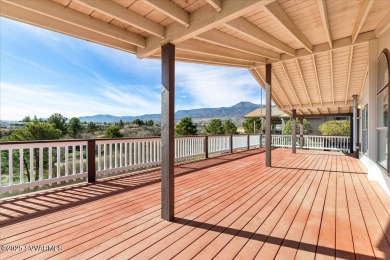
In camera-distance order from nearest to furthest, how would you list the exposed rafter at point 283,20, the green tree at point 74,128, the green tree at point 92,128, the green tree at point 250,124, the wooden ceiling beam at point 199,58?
the exposed rafter at point 283,20, the wooden ceiling beam at point 199,58, the green tree at point 250,124, the green tree at point 74,128, the green tree at point 92,128

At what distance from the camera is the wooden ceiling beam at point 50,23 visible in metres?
2.32

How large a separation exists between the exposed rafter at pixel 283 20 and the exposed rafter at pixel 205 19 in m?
0.99

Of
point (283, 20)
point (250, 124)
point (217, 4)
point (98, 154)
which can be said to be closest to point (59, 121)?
point (250, 124)

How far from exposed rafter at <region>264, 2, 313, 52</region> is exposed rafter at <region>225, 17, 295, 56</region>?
0.47 meters

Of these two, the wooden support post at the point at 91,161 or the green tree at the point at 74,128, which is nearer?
the wooden support post at the point at 91,161

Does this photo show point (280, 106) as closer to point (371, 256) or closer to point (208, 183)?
point (208, 183)

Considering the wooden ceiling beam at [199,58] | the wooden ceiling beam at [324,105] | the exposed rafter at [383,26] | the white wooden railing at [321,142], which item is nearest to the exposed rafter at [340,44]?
the exposed rafter at [383,26]

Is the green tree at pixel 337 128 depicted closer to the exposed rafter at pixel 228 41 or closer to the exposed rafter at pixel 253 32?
the exposed rafter at pixel 253 32

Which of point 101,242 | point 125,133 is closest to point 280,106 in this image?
point 101,242

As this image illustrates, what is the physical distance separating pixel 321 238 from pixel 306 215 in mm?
634

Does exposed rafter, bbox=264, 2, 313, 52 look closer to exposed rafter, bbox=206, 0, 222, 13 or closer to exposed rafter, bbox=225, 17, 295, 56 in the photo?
exposed rafter, bbox=225, 17, 295, 56

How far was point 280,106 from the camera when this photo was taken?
441 inches

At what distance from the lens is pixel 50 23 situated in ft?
8.54

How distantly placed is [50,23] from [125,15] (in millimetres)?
953
